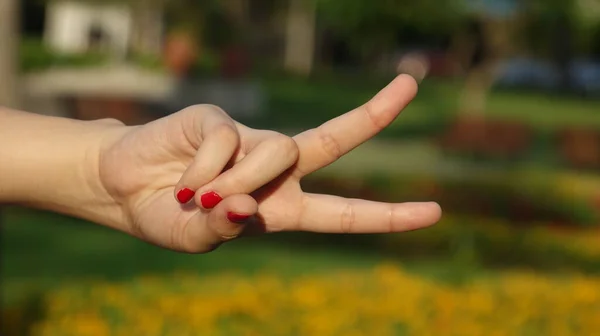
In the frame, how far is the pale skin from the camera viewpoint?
1.69 meters

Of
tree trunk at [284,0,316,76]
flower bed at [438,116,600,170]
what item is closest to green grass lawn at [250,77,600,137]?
flower bed at [438,116,600,170]

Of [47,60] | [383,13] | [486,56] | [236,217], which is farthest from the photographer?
[486,56]

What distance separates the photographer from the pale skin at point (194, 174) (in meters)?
1.69

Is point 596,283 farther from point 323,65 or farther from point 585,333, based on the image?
point 323,65

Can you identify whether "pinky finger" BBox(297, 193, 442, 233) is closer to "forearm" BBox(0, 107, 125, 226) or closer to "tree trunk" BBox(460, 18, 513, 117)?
"forearm" BBox(0, 107, 125, 226)

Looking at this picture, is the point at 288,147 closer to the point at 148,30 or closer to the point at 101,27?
the point at 148,30

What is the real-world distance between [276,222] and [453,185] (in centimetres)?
718

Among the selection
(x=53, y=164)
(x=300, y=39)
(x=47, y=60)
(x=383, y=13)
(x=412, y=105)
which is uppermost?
(x=53, y=164)

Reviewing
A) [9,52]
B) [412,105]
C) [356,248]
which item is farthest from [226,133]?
[412,105]

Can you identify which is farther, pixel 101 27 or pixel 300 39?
pixel 101 27

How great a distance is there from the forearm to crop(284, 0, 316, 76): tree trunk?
112ft

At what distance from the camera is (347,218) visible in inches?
73.2

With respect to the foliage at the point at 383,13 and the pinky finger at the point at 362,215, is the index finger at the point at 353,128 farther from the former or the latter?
the foliage at the point at 383,13

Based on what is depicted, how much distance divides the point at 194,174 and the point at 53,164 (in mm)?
531
